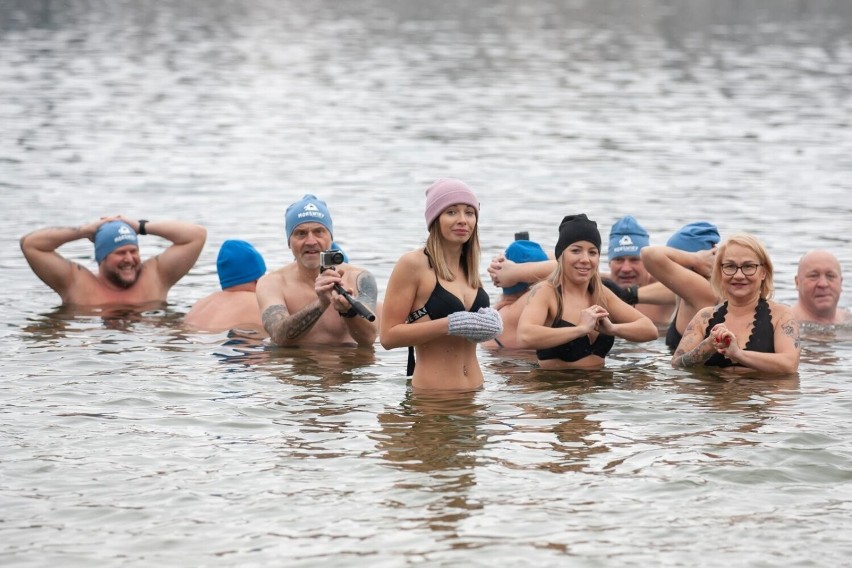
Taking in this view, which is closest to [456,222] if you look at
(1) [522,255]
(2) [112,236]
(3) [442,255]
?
(3) [442,255]

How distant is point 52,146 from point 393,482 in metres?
22.4

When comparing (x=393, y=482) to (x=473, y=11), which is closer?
(x=393, y=482)

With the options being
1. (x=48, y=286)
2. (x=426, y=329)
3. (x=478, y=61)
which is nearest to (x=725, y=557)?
(x=426, y=329)

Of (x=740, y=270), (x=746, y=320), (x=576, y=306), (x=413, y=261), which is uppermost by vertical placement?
(x=413, y=261)

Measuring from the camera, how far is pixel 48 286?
55.5 ft

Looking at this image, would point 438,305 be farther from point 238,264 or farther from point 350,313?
point 238,264

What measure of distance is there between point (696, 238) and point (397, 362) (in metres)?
3.29

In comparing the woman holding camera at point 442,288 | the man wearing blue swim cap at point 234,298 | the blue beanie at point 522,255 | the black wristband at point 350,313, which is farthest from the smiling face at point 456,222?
the man wearing blue swim cap at point 234,298

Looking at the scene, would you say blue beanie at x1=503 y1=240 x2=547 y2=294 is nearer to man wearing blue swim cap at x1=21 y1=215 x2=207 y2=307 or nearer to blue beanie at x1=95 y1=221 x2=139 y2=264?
man wearing blue swim cap at x1=21 y1=215 x2=207 y2=307

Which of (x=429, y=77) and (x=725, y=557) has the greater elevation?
(x=429, y=77)

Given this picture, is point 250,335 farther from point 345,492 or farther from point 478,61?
point 478,61

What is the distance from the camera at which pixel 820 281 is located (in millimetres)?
14250

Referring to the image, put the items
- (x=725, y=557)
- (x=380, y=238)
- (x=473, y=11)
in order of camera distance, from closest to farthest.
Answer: (x=725, y=557), (x=380, y=238), (x=473, y=11)

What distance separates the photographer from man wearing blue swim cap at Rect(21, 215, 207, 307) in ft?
51.5
